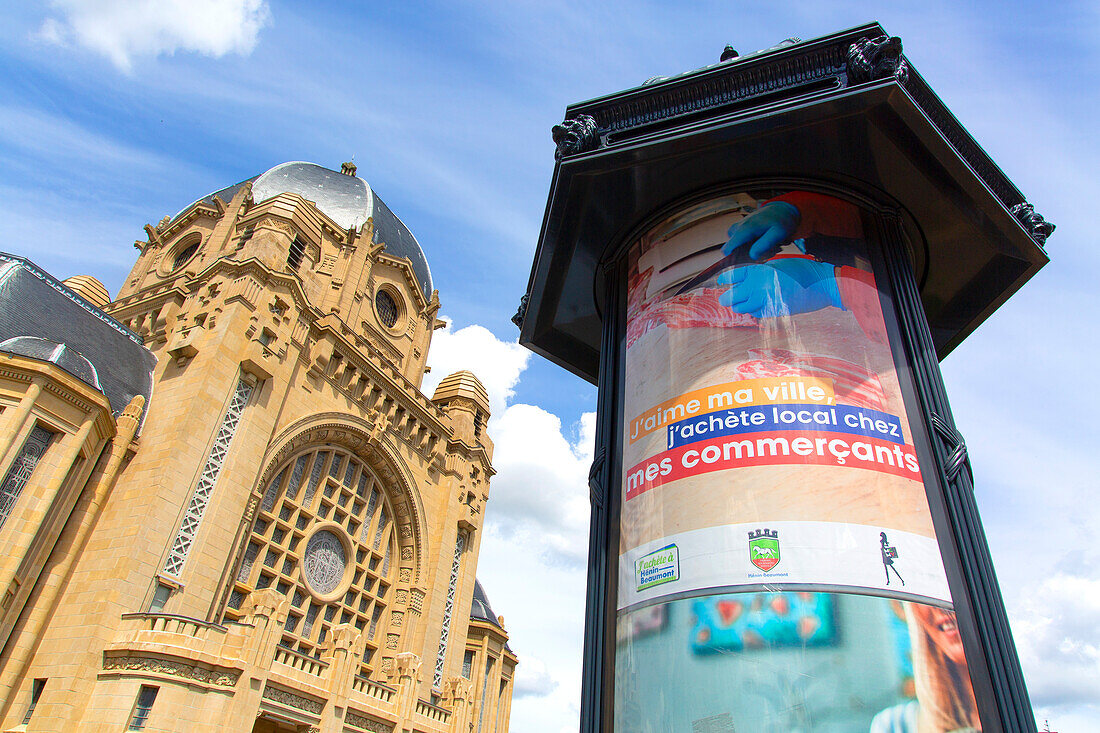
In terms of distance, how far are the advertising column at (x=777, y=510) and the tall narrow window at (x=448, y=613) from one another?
66.6ft

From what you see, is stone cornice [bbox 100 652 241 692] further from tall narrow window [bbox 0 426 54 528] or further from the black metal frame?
the black metal frame

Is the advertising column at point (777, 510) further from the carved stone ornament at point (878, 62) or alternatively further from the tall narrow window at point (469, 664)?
the tall narrow window at point (469, 664)

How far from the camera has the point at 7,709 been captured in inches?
648

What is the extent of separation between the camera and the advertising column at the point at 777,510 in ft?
25.2

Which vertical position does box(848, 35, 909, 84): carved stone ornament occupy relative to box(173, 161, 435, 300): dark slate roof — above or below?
below

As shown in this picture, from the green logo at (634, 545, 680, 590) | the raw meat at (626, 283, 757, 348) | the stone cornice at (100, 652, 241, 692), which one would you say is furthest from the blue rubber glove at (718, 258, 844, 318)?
the stone cornice at (100, 652, 241, 692)

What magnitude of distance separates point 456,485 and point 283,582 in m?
9.43

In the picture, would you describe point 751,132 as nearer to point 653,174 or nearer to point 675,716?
point 653,174

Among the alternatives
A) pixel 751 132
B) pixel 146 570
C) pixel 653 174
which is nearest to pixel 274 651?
pixel 146 570

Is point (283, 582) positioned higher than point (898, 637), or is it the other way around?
point (283, 582)

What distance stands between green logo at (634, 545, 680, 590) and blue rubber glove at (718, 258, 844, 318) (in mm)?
4083

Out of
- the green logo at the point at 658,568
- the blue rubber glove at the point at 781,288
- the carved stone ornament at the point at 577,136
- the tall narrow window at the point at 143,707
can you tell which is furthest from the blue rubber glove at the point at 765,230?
the tall narrow window at the point at 143,707

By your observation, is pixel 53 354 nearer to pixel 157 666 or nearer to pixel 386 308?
pixel 157 666

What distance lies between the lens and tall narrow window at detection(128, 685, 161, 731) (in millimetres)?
16188
